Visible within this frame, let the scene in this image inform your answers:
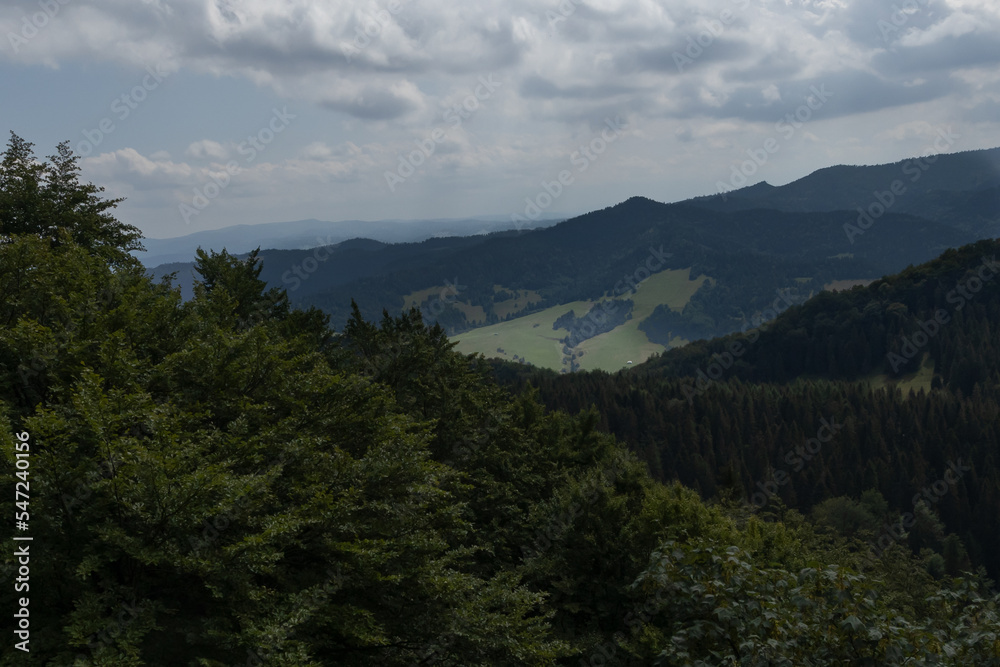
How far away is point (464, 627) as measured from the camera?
53.2 feet

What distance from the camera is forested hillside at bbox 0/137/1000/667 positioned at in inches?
335

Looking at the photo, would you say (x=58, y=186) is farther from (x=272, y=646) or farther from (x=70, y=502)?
(x=272, y=646)

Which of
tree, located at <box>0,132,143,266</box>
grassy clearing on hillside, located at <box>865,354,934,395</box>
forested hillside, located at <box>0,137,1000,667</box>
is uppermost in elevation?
tree, located at <box>0,132,143,266</box>

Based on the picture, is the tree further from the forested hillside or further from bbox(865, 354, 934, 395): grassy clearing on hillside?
bbox(865, 354, 934, 395): grassy clearing on hillside

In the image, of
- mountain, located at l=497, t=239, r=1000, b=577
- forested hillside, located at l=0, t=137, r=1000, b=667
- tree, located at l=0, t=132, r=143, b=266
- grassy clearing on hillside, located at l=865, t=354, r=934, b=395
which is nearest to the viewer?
forested hillside, located at l=0, t=137, r=1000, b=667

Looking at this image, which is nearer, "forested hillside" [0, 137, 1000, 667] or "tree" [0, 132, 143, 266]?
"forested hillside" [0, 137, 1000, 667]

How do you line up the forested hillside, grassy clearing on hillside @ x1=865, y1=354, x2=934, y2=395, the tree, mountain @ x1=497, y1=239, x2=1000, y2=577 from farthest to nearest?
grassy clearing on hillside @ x1=865, y1=354, x2=934, y2=395, mountain @ x1=497, y1=239, x2=1000, y2=577, the tree, the forested hillside

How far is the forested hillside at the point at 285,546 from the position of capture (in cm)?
850

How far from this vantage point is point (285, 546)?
16141 mm

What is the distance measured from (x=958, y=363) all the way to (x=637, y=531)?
199282mm

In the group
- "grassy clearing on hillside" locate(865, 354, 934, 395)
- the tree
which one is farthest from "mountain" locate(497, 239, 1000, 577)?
the tree

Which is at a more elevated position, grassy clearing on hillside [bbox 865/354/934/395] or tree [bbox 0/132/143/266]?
tree [bbox 0/132/143/266]

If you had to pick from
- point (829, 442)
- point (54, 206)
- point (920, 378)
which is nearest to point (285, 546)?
point (54, 206)

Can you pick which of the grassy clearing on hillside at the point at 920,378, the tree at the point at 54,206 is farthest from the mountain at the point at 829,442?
the tree at the point at 54,206
